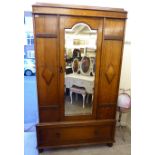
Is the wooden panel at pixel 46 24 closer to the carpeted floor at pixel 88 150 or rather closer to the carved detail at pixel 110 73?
the carved detail at pixel 110 73

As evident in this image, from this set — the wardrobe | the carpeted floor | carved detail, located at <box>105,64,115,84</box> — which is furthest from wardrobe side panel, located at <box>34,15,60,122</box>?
carved detail, located at <box>105,64,115,84</box>

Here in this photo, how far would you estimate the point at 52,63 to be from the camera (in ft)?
6.35

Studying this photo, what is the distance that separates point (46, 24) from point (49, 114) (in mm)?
1125

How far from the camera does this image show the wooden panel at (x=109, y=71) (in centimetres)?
203

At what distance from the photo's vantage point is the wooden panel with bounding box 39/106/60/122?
2086mm

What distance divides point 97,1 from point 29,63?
5.27 meters

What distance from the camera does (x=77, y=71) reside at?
202 centimetres
